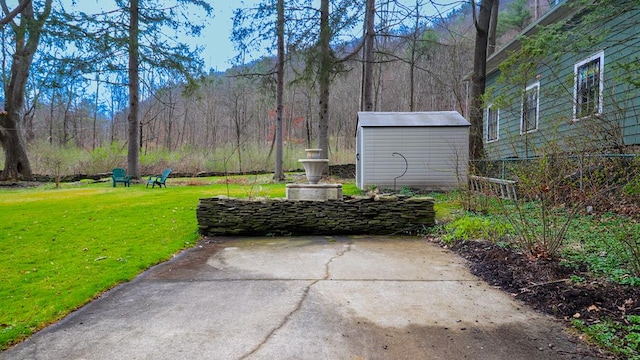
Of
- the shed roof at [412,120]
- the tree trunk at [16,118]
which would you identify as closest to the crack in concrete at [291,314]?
the shed roof at [412,120]

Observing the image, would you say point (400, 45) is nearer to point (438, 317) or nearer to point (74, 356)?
point (438, 317)

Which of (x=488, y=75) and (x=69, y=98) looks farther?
(x=69, y=98)

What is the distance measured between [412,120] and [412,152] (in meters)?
1.05

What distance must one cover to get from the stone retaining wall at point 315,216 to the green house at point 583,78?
1.67 meters

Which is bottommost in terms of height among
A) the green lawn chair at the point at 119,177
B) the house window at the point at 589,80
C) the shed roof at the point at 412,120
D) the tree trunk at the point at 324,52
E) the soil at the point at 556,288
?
the soil at the point at 556,288

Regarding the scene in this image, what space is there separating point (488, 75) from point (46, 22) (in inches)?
623

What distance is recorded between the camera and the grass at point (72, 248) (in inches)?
121

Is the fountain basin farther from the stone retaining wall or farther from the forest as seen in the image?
the forest

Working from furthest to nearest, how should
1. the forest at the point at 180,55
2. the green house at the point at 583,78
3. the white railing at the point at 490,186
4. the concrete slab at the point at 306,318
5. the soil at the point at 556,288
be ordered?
the forest at the point at 180,55
the white railing at the point at 490,186
the green house at the point at 583,78
the soil at the point at 556,288
the concrete slab at the point at 306,318

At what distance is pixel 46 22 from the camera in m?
11.5

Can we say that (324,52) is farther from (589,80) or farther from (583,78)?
(589,80)

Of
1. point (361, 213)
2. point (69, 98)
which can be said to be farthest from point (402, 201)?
point (69, 98)

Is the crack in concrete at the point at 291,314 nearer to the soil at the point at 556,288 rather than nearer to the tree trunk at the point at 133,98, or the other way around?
the soil at the point at 556,288

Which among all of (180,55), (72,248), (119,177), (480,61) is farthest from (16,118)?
(480,61)
